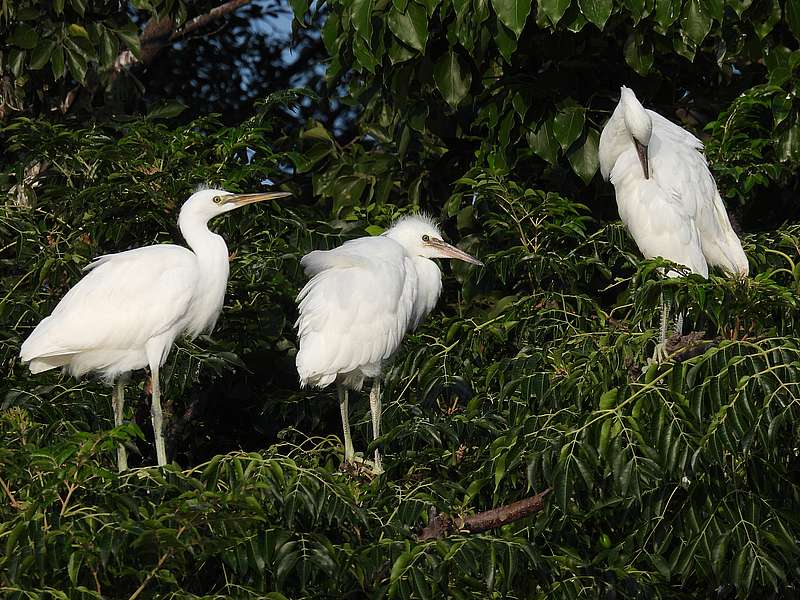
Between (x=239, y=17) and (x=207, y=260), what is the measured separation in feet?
14.0

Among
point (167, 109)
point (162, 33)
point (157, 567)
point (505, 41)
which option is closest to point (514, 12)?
point (505, 41)

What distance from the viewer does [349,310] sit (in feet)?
19.8

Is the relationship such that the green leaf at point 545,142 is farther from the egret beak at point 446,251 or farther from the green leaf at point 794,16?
the green leaf at point 794,16

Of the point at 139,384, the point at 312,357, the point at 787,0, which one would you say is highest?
the point at 787,0

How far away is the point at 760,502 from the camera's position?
4.29 m

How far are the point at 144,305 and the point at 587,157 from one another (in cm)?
225

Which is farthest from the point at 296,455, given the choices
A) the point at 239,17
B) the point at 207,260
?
the point at 239,17

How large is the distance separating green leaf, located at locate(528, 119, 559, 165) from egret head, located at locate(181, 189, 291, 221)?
127 centimetres

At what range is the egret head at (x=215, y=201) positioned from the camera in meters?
6.00

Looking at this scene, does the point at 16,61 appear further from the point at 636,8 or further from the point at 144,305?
the point at 636,8

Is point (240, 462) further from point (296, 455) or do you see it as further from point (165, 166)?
point (165, 166)

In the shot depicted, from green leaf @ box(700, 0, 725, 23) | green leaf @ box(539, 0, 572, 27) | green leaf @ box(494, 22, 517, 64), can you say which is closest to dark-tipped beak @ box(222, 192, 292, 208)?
green leaf @ box(494, 22, 517, 64)

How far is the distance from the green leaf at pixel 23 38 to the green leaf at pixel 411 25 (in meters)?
2.24

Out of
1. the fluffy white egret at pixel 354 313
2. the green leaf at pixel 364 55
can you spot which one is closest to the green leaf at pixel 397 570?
the fluffy white egret at pixel 354 313
